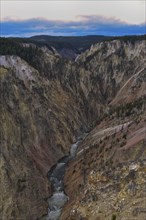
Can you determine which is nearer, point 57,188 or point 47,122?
point 57,188

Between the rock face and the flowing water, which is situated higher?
the rock face

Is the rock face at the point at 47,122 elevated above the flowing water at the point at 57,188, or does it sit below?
above

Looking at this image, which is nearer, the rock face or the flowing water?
the flowing water

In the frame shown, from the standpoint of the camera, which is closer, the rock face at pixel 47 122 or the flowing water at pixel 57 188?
the flowing water at pixel 57 188

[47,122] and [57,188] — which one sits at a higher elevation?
[47,122]

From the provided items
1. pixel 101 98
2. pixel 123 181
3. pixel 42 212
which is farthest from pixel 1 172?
pixel 101 98
